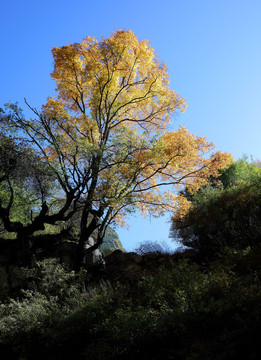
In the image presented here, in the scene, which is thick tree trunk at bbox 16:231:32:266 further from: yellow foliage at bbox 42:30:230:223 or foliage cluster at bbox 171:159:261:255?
foliage cluster at bbox 171:159:261:255

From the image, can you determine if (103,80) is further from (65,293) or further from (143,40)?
(65,293)

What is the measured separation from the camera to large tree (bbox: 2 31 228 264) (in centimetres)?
987

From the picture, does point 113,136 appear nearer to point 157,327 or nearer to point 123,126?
point 123,126

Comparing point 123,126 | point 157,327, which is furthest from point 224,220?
point 157,327

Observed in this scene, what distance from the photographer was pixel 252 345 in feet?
11.6

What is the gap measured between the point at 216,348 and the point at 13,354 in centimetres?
358

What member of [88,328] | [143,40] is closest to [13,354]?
[88,328]

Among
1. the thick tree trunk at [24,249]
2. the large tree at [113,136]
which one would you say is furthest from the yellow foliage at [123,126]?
the thick tree trunk at [24,249]

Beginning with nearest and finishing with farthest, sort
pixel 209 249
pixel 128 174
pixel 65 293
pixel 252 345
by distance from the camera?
pixel 252 345 → pixel 65 293 → pixel 128 174 → pixel 209 249

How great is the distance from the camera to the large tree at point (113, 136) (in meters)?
9.87

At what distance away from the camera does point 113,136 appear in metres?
10.3

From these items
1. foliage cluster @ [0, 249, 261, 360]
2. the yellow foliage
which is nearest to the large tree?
the yellow foliage

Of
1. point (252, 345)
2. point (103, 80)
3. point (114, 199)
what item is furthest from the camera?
point (103, 80)

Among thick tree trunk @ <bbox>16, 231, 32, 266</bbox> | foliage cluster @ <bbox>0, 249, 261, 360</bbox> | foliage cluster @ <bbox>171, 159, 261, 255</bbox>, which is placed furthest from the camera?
foliage cluster @ <bbox>171, 159, 261, 255</bbox>
